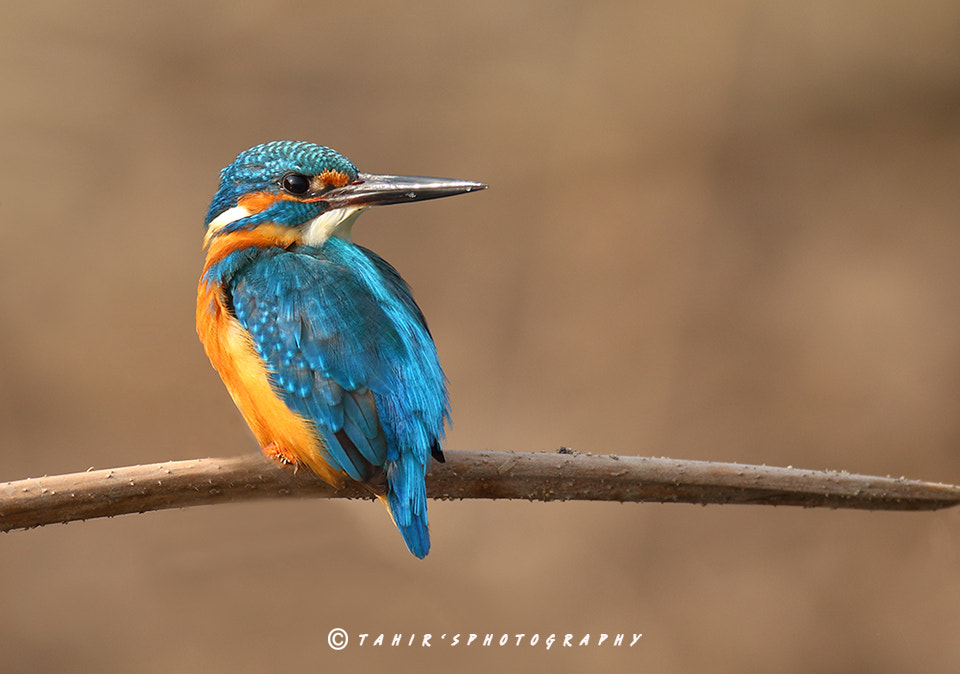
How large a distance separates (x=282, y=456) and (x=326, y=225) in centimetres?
56

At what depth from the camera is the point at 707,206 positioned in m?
4.30

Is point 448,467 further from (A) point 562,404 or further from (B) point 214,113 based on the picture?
(B) point 214,113

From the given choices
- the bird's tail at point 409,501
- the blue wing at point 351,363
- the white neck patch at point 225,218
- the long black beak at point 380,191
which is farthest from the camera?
the white neck patch at point 225,218

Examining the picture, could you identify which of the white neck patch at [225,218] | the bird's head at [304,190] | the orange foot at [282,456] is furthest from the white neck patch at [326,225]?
the orange foot at [282,456]

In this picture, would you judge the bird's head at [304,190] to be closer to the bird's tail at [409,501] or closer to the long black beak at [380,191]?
the long black beak at [380,191]

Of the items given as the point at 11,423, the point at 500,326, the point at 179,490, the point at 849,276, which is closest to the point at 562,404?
the point at 500,326

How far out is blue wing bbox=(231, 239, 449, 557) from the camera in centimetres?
193

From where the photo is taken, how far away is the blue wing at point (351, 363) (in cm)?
193

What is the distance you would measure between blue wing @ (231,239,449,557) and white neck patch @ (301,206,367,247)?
8cm

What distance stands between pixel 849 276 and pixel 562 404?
1.45 meters

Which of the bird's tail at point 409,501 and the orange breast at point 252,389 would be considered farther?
the orange breast at point 252,389

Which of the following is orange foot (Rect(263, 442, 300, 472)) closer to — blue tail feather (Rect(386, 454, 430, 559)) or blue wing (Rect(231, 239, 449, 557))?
blue wing (Rect(231, 239, 449, 557))

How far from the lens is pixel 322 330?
2.02m

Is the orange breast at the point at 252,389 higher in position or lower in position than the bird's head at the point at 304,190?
lower
